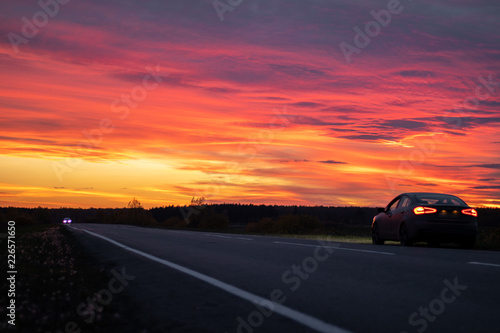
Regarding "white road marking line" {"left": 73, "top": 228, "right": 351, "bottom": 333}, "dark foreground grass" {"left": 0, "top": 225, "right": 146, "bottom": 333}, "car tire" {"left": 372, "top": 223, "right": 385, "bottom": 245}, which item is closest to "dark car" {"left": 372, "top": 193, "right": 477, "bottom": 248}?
"car tire" {"left": 372, "top": 223, "right": 385, "bottom": 245}

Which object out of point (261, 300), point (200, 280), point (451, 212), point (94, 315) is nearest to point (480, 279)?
point (261, 300)

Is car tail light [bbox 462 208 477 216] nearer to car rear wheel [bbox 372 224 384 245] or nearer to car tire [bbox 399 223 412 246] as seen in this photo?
car tire [bbox 399 223 412 246]

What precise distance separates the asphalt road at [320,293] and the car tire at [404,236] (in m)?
4.67

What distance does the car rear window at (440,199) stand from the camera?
18.5 meters

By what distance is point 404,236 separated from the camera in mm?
18656

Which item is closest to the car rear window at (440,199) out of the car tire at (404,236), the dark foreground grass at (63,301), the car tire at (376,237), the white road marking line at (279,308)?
the car tire at (404,236)

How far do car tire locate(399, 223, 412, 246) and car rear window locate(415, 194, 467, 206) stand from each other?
3.18 feet

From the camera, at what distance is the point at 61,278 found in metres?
10.0

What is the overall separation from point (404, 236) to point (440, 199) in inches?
63.8

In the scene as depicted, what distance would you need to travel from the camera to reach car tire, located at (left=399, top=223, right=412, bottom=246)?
18.5m

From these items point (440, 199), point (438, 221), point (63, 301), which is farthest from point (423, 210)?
point (63, 301)

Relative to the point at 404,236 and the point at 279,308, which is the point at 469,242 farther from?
the point at 279,308

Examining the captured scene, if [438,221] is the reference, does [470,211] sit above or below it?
above

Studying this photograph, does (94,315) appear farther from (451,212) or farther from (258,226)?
(258,226)
